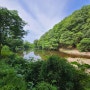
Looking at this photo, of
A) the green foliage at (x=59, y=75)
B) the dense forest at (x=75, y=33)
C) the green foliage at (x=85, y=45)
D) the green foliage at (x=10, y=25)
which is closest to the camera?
the green foliage at (x=59, y=75)

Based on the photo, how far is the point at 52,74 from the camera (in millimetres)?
9992

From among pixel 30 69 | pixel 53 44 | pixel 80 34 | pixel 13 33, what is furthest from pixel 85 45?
pixel 30 69

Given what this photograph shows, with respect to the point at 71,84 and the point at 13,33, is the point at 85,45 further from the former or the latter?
the point at 71,84

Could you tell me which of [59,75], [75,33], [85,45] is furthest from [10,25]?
[75,33]

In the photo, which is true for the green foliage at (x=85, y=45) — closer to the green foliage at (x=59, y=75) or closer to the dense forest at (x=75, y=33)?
the dense forest at (x=75, y=33)

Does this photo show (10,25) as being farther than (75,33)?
No

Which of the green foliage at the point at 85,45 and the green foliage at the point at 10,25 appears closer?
the green foliage at the point at 10,25

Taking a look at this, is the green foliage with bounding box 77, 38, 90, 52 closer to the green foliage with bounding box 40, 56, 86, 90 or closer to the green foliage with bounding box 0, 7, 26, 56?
the green foliage with bounding box 0, 7, 26, 56

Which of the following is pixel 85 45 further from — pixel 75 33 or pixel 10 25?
pixel 10 25

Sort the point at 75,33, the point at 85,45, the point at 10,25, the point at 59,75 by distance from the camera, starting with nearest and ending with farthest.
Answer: the point at 59,75
the point at 10,25
the point at 85,45
the point at 75,33

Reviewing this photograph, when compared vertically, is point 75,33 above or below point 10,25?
above

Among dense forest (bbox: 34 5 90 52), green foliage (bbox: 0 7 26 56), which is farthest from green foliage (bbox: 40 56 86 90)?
dense forest (bbox: 34 5 90 52)

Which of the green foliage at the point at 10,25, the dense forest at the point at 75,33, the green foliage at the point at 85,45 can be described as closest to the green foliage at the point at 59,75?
the green foliage at the point at 10,25

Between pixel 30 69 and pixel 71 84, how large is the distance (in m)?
2.94
